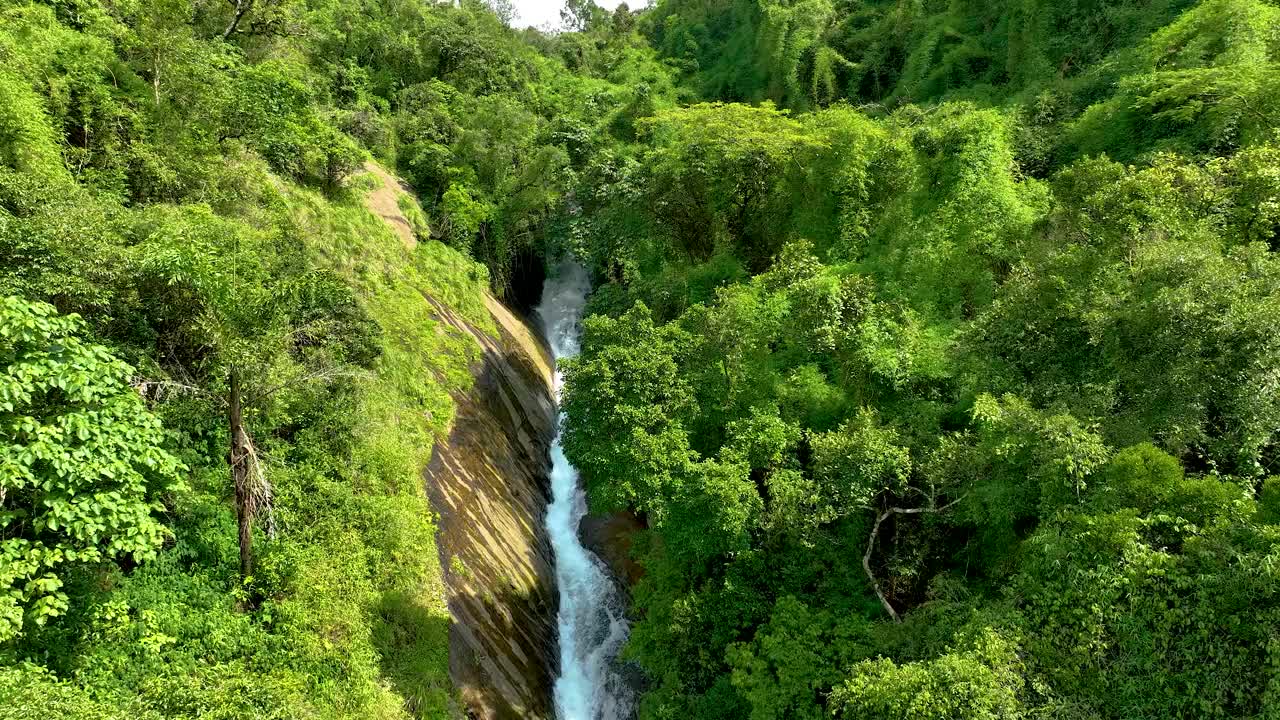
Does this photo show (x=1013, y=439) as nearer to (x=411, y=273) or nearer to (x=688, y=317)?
(x=688, y=317)

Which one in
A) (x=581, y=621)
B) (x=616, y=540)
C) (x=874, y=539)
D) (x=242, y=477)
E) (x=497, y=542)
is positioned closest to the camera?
(x=242, y=477)

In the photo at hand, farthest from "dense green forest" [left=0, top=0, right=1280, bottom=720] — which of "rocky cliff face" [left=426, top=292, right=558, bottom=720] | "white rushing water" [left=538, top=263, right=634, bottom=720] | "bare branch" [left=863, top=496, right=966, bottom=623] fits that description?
"white rushing water" [left=538, top=263, right=634, bottom=720]

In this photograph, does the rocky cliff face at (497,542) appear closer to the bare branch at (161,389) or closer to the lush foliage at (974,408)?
the lush foliage at (974,408)

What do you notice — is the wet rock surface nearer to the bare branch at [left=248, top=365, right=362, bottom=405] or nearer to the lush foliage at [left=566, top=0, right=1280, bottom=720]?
the lush foliage at [left=566, top=0, right=1280, bottom=720]

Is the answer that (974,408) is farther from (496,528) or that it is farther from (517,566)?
(496,528)

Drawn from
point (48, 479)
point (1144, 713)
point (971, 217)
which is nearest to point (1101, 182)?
point (971, 217)

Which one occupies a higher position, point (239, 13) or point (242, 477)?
point (239, 13)

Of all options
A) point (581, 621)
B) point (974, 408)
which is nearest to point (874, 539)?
point (974, 408)
